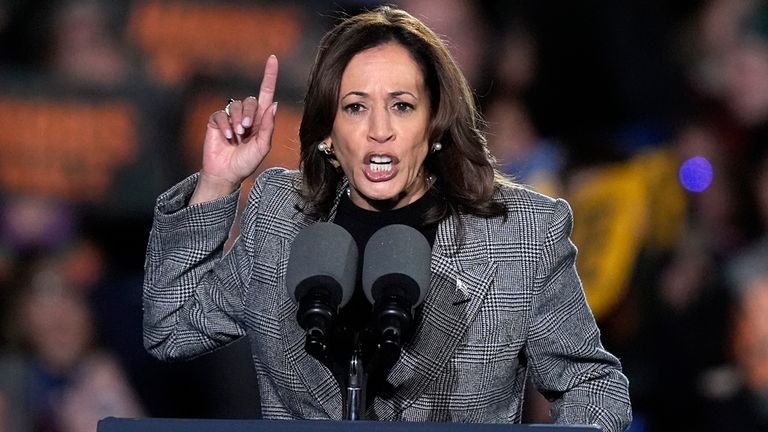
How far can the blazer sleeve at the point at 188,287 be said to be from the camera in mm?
2156

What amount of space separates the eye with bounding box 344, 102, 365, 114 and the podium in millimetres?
→ 720

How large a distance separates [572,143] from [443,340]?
229cm

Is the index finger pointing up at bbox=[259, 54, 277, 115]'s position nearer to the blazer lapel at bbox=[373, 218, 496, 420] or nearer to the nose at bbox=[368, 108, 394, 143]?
the nose at bbox=[368, 108, 394, 143]

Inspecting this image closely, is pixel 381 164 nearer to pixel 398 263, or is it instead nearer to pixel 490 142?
pixel 398 263

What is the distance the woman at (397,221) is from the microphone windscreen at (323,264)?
0.36 m

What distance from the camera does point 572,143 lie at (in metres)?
4.23

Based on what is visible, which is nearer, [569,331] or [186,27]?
[569,331]

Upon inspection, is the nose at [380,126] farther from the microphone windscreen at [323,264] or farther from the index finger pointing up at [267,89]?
the microphone windscreen at [323,264]
